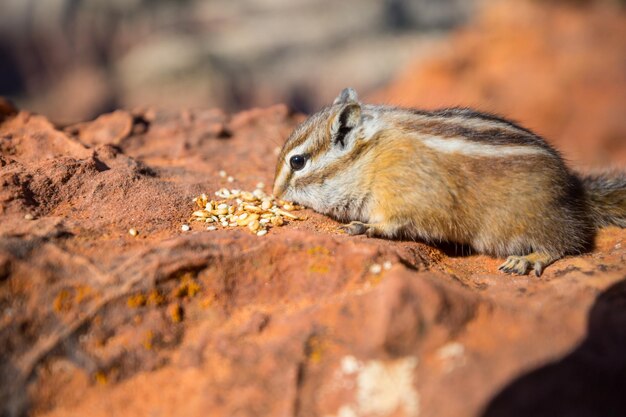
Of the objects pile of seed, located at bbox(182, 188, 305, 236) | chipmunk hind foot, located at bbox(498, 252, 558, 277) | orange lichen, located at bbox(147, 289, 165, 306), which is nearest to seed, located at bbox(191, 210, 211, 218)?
pile of seed, located at bbox(182, 188, 305, 236)

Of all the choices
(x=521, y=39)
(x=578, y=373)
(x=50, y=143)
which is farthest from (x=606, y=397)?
(x=521, y=39)

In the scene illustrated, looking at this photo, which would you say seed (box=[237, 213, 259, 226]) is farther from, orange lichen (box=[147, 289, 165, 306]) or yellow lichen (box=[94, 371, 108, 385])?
yellow lichen (box=[94, 371, 108, 385])

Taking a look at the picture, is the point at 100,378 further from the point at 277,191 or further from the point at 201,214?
the point at 277,191

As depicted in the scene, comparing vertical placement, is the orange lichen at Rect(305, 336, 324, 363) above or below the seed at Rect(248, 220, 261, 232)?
below

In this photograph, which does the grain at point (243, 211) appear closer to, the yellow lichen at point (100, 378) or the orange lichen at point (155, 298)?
the orange lichen at point (155, 298)

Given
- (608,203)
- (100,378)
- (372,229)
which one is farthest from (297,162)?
(608,203)

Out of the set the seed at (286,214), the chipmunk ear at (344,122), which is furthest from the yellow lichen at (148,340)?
the chipmunk ear at (344,122)
